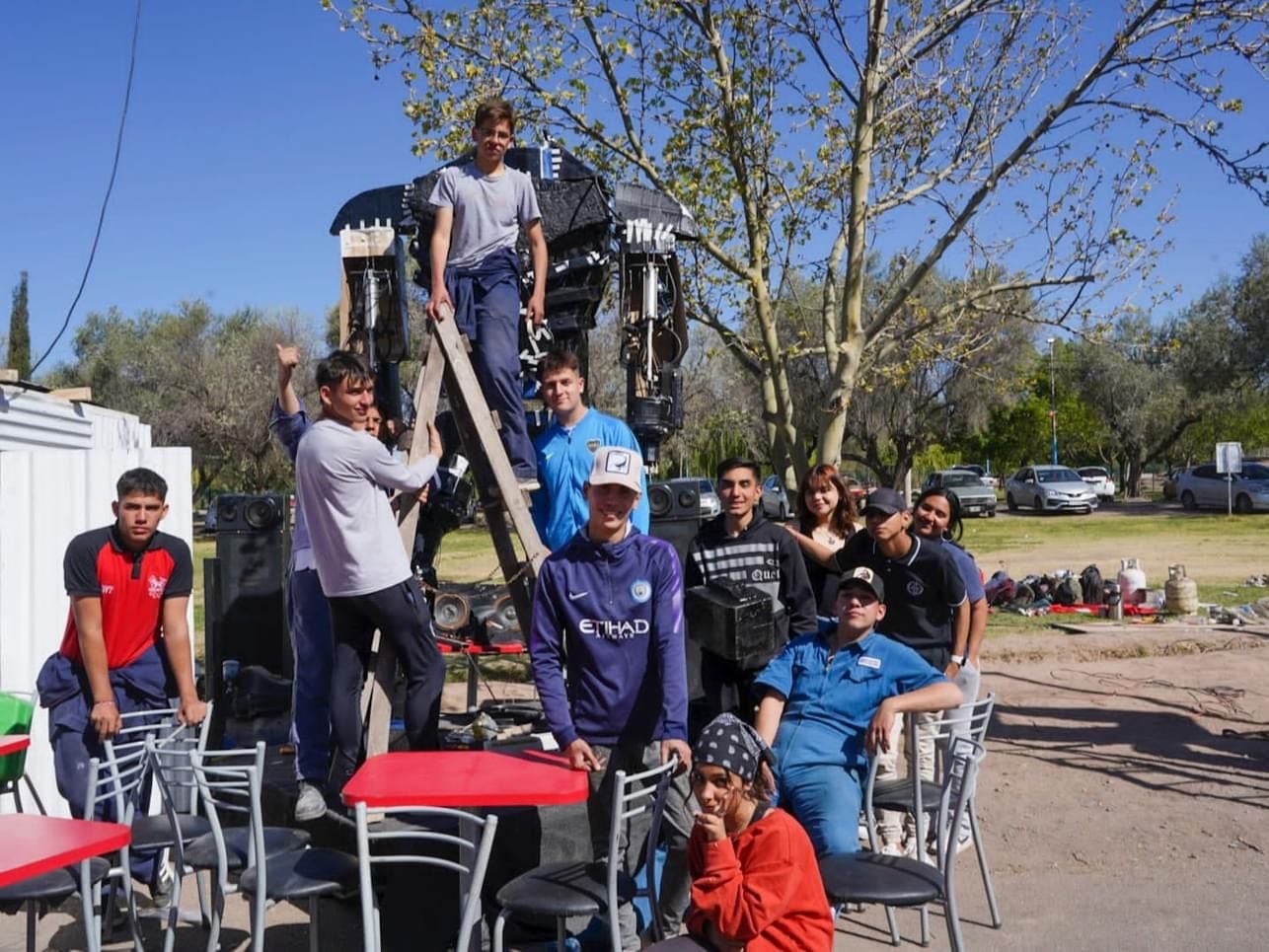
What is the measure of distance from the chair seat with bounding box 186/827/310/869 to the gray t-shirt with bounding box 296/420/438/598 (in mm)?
847

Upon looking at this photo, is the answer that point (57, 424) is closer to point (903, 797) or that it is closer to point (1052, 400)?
point (903, 797)

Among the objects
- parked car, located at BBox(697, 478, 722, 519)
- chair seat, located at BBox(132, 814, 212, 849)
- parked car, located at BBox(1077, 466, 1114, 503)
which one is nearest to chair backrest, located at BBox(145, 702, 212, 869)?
chair seat, located at BBox(132, 814, 212, 849)

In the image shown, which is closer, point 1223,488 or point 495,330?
point 495,330

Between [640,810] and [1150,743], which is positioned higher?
[640,810]

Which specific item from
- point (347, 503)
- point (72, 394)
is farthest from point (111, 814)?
point (72, 394)

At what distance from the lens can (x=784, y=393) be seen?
10328 mm

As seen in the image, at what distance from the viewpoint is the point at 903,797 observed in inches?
186

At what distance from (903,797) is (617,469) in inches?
73.6

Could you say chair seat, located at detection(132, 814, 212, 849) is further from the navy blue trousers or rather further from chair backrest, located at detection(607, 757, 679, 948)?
the navy blue trousers

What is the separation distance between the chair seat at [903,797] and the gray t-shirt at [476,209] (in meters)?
2.79

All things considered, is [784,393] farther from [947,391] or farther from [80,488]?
[947,391]

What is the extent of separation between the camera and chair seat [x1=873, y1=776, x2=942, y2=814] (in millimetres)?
4715

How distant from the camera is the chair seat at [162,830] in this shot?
4355mm

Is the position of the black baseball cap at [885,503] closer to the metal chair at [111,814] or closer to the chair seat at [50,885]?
the metal chair at [111,814]
